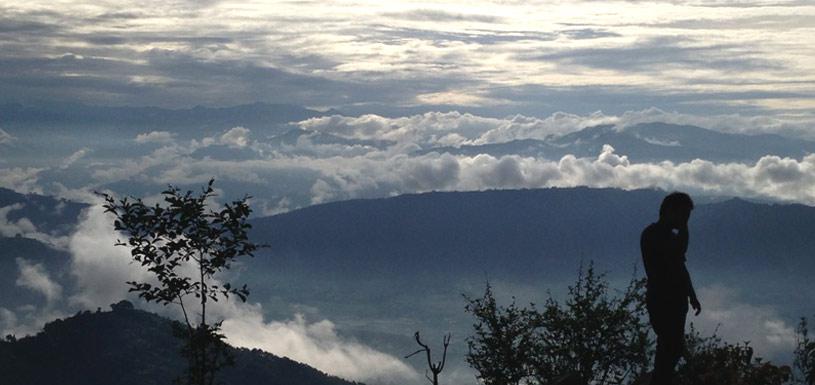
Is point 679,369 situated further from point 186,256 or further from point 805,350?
point 186,256

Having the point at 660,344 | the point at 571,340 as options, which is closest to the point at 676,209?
the point at 660,344

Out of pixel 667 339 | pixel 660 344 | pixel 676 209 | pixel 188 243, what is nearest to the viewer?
pixel 676 209

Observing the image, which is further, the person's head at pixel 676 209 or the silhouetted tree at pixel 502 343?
the silhouetted tree at pixel 502 343

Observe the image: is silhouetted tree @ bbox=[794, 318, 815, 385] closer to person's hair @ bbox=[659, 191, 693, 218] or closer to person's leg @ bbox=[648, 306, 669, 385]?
person's leg @ bbox=[648, 306, 669, 385]

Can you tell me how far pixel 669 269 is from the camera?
13109 mm

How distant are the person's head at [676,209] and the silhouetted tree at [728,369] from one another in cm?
486

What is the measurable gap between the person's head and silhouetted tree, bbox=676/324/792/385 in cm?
486

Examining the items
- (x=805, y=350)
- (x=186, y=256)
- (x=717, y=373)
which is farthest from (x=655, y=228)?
(x=186, y=256)

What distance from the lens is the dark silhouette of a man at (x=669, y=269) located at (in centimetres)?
1305

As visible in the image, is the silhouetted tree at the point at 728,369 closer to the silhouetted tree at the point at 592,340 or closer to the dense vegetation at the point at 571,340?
the dense vegetation at the point at 571,340

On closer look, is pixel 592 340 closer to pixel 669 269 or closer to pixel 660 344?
pixel 660 344

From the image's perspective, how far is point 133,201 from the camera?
714 inches

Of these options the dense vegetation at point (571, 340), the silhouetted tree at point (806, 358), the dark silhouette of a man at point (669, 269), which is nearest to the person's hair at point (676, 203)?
the dark silhouette of a man at point (669, 269)

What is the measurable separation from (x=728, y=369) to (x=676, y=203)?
6.18 metres
